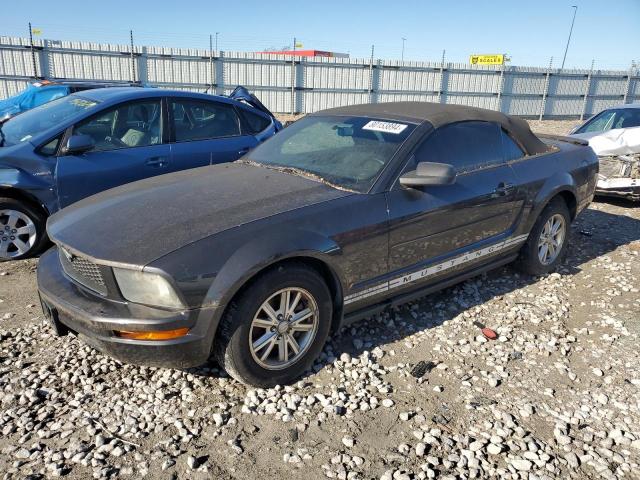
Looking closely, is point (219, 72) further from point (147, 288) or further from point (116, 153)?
point (147, 288)

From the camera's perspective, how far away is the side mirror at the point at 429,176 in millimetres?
3469

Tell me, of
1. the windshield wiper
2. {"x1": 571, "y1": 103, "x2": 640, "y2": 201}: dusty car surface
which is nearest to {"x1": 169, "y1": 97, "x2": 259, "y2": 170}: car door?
the windshield wiper

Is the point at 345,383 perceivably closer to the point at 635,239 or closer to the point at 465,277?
the point at 465,277

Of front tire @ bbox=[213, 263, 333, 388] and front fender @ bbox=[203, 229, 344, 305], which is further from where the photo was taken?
front tire @ bbox=[213, 263, 333, 388]

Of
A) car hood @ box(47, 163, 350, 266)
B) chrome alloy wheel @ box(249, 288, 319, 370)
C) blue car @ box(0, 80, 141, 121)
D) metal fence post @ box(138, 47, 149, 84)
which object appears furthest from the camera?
metal fence post @ box(138, 47, 149, 84)

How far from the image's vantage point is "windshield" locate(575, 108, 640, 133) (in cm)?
859

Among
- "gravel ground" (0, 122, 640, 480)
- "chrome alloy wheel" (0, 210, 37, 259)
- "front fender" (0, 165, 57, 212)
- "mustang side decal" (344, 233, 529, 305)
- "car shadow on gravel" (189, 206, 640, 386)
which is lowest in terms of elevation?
"car shadow on gravel" (189, 206, 640, 386)

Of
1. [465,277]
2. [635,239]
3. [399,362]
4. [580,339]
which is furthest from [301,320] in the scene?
[635,239]

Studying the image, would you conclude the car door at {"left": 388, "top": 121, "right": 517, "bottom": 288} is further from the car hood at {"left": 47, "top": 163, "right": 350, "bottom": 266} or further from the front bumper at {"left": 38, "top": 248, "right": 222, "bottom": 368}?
the front bumper at {"left": 38, "top": 248, "right": 222, "bottom": 368}

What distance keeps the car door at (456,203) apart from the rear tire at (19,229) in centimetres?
354

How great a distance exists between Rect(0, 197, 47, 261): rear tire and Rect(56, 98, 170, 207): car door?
1.02ft

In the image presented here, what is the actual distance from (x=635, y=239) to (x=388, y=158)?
4.38 meters

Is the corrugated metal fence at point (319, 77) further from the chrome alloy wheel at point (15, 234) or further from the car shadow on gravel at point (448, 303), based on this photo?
the car shadow on gravel at point (448, 303)

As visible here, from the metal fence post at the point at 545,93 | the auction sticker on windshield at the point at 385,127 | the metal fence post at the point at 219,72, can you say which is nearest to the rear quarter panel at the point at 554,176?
the auction sticker on windshield at the point at 385,127
